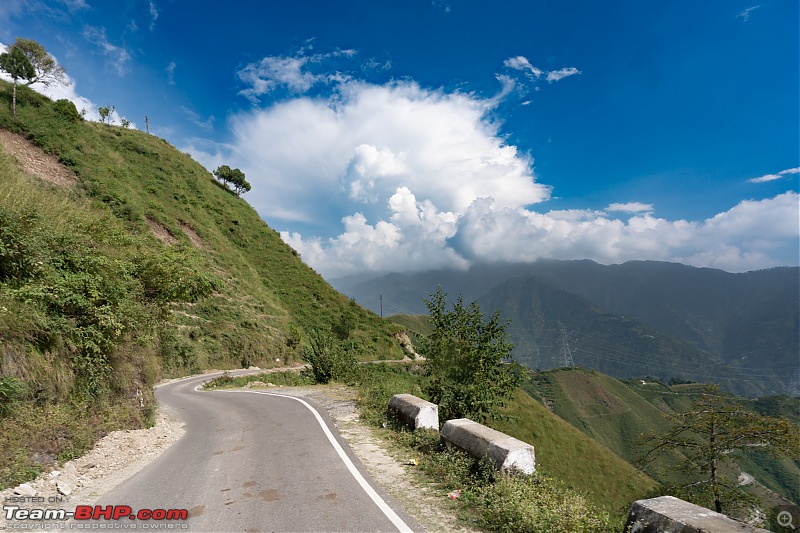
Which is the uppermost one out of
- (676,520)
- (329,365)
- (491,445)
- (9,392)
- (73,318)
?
(73,318)

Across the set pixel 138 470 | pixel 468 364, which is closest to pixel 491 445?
pixel 468 364

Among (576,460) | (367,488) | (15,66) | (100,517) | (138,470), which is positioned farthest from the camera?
(15,66)

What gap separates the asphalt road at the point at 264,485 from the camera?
5.15m

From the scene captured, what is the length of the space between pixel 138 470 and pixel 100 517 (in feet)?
8.44

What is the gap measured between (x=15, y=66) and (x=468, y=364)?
61628mm

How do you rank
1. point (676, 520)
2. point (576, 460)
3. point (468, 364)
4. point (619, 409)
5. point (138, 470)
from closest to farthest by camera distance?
point (676, 520) < point (138, 470) < point (468, 364) < point (576, 460) < point (619, 409)

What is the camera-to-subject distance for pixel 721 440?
17.2 m

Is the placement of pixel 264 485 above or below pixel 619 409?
above

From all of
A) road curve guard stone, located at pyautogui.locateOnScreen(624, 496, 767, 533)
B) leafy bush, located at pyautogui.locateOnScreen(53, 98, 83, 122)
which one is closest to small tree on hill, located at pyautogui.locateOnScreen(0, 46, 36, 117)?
leafy bush, located at pyautogui.locateOnScreen(53, 98, 83, 122)

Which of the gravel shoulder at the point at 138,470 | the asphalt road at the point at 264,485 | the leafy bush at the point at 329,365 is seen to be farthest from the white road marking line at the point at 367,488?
the leafy bush at the point at 329,365

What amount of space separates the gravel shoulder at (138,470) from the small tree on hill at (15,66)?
51.8 meters

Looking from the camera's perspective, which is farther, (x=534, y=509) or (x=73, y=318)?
(x=73, y=318)

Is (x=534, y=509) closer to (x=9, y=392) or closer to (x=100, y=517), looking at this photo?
(x=100, y=517)

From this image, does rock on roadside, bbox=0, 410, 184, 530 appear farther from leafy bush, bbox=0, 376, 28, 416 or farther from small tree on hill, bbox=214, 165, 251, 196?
small tree on hill, bbox=214, 165, 251, 196
